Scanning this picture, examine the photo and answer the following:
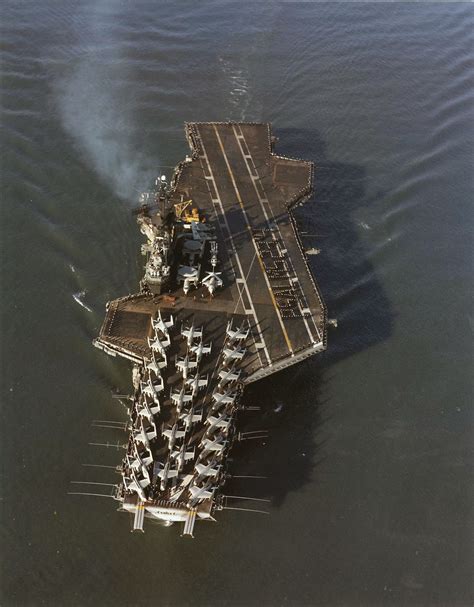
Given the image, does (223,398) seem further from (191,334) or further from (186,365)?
(191,334)

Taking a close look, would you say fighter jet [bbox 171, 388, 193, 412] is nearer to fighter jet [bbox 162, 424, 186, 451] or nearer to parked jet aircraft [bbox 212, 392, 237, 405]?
parked jet aircraft [bbox 212, 392, 237, 405]

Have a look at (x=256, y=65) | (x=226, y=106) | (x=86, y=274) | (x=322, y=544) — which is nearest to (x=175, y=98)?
(x=226, y=106)

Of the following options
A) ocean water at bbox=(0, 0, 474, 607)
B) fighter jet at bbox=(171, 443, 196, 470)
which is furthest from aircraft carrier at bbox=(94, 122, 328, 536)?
ocean water at bbox=(0, 0, 474, 607)

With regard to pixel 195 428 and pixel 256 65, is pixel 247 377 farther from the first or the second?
pixel 256 65

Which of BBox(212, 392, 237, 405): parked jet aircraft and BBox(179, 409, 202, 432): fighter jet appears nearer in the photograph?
BBox(179, 409, 202, 432): fighter jet

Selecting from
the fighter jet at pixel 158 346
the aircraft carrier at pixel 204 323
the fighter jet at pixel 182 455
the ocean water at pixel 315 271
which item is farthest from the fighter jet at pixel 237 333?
the fighter jet at pixel 182 455

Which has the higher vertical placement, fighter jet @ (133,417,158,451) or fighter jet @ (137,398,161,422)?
fighter jet @ (137,398,161,422)
